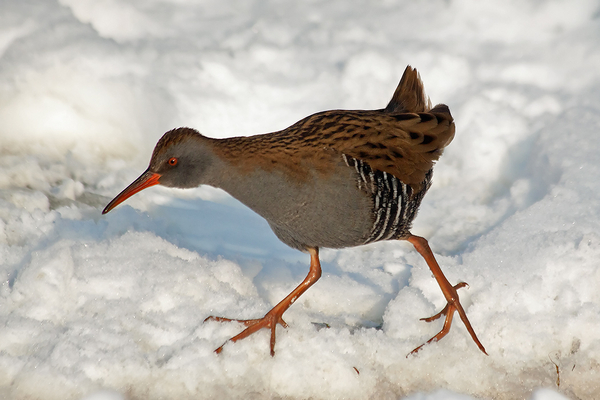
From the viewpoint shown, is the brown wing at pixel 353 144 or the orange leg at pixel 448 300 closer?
the brown wing at pixel 353 144

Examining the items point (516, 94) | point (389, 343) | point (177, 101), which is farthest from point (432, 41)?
point (389, 343)

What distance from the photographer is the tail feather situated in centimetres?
311

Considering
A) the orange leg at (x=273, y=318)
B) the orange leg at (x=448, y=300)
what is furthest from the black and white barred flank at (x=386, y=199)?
the orange leg at (x=273, y=318)

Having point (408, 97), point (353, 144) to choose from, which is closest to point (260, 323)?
point (353, 144)

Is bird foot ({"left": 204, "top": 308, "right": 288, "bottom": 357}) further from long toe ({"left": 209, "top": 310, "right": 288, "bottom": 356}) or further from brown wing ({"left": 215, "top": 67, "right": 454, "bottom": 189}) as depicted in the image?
brown wing ({"left": 215, "top": 67, "right": 454, "bottom": 189})

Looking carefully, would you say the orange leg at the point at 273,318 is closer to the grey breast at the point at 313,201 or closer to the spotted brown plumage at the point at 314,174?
the spotted brown plumage at the point at 314,174

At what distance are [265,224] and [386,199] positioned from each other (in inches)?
65.5

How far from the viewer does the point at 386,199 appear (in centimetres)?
259

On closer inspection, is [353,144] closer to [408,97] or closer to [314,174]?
[314,174]

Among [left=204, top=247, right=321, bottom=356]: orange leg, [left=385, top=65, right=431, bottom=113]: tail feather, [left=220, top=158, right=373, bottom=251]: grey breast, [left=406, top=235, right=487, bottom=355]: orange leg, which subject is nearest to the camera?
[left=220, top=158, right=373, bottom=251]: grey breast

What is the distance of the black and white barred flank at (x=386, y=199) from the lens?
2516 mm

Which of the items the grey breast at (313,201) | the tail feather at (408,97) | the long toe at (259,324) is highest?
the tail feather at (408,97)

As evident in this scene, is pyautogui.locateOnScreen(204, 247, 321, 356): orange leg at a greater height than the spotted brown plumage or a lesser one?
lesser

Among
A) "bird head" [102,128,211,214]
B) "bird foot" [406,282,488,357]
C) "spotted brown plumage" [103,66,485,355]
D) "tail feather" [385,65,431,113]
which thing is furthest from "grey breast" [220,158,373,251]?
"tail feather" [385,65,431,113]
